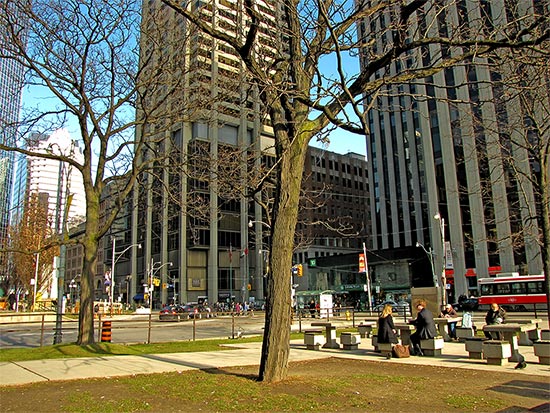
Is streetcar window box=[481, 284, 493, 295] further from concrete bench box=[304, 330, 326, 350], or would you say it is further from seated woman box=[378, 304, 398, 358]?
seated woman box=[378, 304, 398, 358]

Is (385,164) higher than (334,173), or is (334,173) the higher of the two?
(334,173)

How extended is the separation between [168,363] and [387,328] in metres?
6.00

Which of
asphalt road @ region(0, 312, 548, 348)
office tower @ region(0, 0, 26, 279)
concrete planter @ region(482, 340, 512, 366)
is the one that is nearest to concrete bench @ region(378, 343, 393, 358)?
concrete planter @ region(482, 340, 512, 366)

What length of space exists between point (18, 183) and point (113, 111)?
24.6 m

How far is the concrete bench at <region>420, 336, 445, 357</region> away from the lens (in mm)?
13289

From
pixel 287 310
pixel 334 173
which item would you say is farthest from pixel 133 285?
pixel 287 310

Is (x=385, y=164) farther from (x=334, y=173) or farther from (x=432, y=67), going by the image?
(x=432, y=67)

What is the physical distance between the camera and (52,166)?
1346 inches

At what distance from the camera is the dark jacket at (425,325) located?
1330 cm

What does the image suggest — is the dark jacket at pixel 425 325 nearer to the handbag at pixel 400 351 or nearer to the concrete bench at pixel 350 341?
the handbag at pixel 400 351

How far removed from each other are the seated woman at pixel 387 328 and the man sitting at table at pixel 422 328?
0.88 meters

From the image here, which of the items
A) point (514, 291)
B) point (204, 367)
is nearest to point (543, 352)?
point (204, 367)

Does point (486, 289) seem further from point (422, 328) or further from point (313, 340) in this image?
point (422, 328)

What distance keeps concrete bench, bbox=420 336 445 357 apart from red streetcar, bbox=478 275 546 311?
31429 mm
